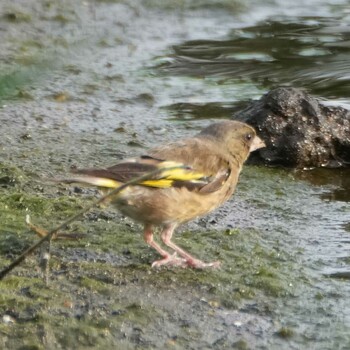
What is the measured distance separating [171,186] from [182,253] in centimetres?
40

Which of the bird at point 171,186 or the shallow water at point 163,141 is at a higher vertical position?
the bird at point 171,186

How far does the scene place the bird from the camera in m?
5.63

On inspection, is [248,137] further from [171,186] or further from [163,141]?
[163,141]

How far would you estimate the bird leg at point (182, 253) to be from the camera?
18.9ft

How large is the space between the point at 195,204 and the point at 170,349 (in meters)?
1.53

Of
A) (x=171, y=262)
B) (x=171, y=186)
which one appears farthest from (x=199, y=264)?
(x=171, y=186)

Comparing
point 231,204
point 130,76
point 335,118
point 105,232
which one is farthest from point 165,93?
point 105,232

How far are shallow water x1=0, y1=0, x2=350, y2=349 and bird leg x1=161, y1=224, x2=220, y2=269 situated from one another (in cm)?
11

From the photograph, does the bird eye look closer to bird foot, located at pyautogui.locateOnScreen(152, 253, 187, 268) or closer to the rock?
bird foot, located at pyautogui.locateOnScreen(152, 253, 187, 268)

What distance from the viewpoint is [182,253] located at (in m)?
5.87

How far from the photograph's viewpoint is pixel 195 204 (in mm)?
5973

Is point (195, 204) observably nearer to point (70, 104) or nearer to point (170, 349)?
point (170, 349)

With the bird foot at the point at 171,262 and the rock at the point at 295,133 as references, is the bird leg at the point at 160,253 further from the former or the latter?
the rock at the point at 295,133

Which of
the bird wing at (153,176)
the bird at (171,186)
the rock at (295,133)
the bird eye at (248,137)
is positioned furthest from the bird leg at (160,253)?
the rock at (295,133)
